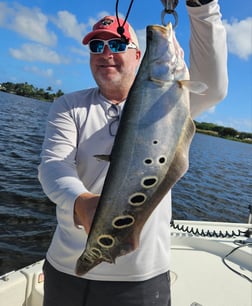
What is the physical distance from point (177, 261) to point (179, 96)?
452 cm

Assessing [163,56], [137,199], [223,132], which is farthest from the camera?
[223,132]

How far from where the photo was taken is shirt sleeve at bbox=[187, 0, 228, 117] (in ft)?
8.28

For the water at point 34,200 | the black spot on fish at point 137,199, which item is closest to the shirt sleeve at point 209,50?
the black spot on fish at point 137,199

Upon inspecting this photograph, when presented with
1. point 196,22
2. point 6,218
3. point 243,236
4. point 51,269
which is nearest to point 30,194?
point 6,218

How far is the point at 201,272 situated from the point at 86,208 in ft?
13.5

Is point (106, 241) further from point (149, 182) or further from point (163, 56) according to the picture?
point (163, 56)

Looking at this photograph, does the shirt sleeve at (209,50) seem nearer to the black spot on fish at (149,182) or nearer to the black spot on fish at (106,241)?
the black spot on fish at (149,182)

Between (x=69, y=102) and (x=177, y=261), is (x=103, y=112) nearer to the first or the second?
(x=69, y=102)

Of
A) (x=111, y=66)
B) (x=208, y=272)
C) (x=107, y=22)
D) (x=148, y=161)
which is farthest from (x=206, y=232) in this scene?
(x=148, y=161)

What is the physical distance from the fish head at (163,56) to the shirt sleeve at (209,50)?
1.63ft

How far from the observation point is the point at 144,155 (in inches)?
78.0

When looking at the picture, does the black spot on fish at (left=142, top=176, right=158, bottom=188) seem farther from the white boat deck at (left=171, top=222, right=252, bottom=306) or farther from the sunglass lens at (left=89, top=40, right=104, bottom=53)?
the white boat deck at (left=171, top=222, right=252, bottom=306)

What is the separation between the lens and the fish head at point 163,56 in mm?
2084

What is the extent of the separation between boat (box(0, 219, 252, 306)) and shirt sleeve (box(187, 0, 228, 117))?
127 inches
